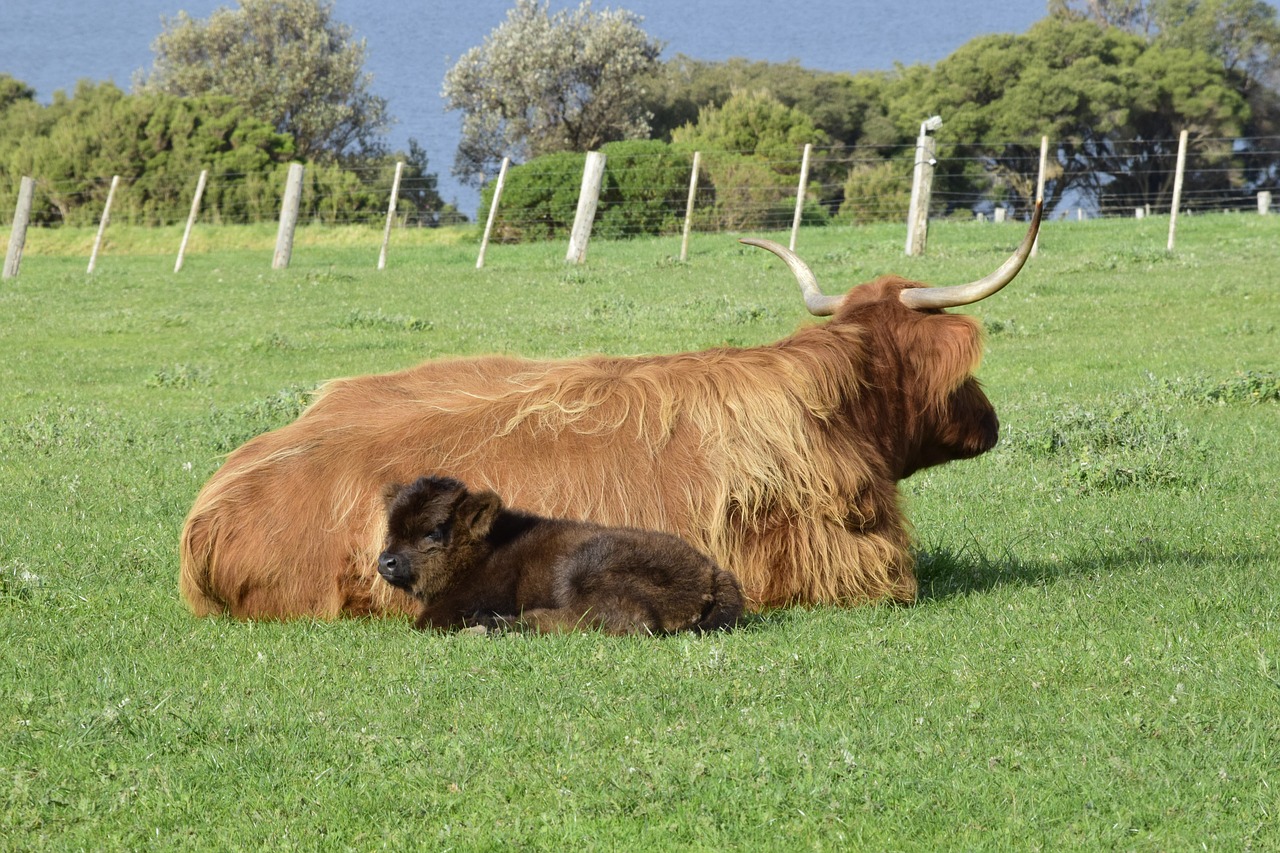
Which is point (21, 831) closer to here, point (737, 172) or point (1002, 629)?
point (1002, 629)

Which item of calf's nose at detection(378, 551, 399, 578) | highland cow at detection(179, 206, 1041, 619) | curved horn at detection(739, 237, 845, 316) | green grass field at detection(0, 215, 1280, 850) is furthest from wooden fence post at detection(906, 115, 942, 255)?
calf's nose at detection(378, 551, 399, 578)

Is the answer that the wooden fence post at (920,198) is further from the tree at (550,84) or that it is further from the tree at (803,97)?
the tree at (803,97)

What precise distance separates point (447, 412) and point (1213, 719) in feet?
11.9

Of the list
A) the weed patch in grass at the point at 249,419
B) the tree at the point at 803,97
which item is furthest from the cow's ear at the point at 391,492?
the tree at the point at 803,97

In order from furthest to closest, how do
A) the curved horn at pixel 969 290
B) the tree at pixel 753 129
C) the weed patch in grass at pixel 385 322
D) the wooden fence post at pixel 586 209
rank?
1. the tree at pixel 753 129
2. the wooden fence post at pixel 586 209
3. the weed patch in grass at pixel 385 322
4. the curved horn at pixel 969 290

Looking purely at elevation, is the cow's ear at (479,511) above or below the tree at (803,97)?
below

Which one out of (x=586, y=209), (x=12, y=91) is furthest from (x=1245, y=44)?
(x=12, y=91)

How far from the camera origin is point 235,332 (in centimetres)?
1884

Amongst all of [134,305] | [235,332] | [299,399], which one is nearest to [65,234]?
[134,305]

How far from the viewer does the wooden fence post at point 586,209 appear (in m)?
26.3

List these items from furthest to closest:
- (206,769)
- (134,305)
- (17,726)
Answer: (134,305) → (17,726) → (206,769)

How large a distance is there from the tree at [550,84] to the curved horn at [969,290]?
49.7m

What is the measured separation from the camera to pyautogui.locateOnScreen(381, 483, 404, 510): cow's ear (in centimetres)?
558

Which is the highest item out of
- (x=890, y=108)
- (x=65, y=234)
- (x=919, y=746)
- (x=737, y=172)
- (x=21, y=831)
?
(x=890, y=108)
